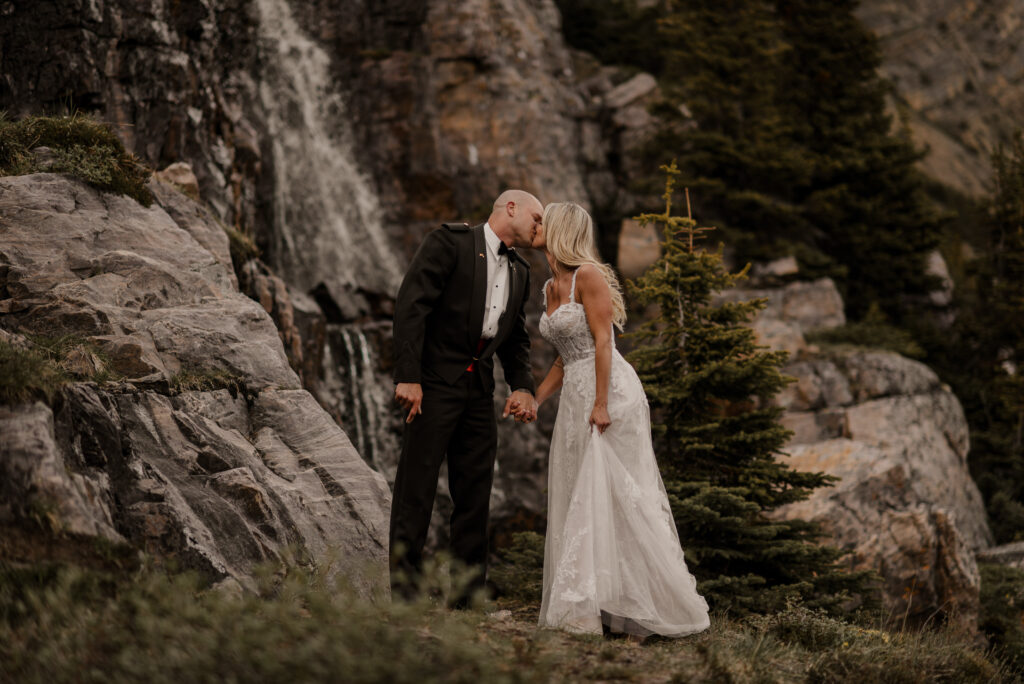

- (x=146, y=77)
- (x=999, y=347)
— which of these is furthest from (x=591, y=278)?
(x=999, y=347)

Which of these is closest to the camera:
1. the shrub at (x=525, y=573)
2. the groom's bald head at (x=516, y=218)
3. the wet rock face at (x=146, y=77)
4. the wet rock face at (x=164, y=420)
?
the wet rock face at (x=164, y=420)

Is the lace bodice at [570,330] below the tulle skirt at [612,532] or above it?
above

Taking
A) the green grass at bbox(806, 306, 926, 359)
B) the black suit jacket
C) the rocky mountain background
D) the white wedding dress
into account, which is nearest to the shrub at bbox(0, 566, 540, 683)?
the rocky mountain background

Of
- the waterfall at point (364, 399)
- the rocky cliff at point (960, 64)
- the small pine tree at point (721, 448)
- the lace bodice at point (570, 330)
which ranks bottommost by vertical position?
the waterfall at point (364, 399)

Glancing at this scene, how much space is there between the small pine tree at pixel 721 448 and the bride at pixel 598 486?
236 centimetres

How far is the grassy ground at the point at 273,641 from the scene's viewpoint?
3059 millimetres

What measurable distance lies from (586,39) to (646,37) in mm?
2143

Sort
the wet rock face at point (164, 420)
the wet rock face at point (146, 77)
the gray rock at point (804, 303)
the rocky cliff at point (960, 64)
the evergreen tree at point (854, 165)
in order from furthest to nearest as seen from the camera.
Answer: the rocky cliff at point (960, 64), the evergreen tree at point (854, 165), the gray rock at point (804, 303), the wet rock face at point (146, 77), the wet rock face at point (164, 420)

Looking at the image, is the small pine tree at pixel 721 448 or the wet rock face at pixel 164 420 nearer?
the wet rock face at pixel 164 420

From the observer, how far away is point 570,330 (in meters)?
5.75

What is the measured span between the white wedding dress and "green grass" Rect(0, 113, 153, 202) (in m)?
4.61

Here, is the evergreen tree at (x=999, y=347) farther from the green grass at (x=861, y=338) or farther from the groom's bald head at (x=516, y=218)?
the groom's bald head at (x=516, y=218)

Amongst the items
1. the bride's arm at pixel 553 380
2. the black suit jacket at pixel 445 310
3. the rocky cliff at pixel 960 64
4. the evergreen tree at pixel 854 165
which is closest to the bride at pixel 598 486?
the bride's arm at pixel 553 380

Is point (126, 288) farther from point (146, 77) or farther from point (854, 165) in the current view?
point (854, 165)
